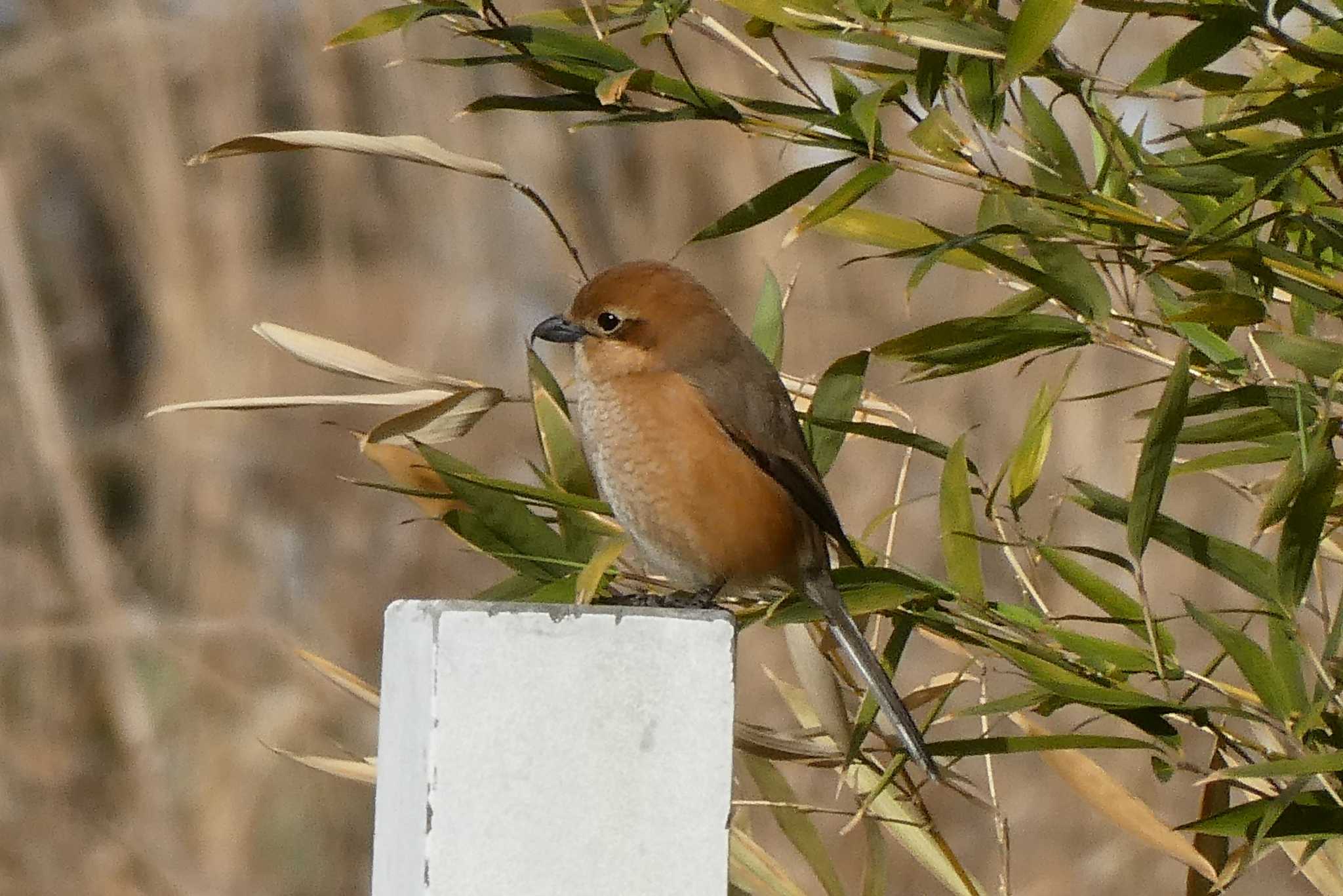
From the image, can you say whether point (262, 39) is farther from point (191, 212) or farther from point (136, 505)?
point (136, 505)

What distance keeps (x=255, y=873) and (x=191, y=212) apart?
1699 millimetres

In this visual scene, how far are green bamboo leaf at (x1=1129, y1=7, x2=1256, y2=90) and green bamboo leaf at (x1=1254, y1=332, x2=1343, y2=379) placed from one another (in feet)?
0.79

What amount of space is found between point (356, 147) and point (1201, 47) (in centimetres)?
77

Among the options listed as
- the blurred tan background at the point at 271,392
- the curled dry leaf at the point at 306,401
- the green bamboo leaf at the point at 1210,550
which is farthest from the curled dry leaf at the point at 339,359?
the blurred tan background at the point at 271,392

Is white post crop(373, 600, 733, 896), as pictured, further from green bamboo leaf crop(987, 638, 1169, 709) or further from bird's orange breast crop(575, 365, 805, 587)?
bird's orange breast crop(575, 365, 805, 587)

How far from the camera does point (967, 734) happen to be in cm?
441

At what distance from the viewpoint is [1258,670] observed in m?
1.51

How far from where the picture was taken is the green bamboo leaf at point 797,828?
195 centimetres

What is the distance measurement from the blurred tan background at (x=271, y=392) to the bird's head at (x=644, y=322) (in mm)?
2024

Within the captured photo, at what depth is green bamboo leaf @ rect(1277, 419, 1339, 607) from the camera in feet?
4.67

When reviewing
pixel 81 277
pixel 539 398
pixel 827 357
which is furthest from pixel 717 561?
pixel 81 277

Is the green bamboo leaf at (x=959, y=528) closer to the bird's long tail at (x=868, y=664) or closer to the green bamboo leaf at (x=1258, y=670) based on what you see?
the bird's long tail at (x=868, y=664)

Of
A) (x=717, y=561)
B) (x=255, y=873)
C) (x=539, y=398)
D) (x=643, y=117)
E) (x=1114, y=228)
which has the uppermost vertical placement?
(x=643, y=117)

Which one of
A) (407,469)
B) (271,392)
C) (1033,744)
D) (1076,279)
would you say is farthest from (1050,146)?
(271,392)
